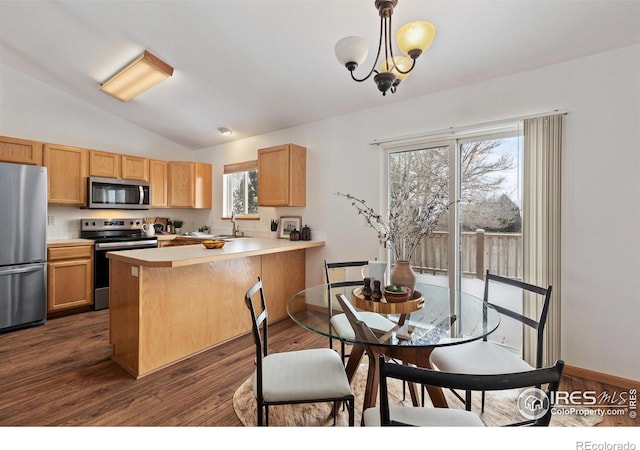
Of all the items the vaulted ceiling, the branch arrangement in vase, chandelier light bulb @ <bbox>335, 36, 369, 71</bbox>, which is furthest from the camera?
the branch arrangement in vase

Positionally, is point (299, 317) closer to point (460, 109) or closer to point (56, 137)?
point (460, 109)

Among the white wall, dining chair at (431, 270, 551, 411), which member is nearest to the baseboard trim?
the white wall

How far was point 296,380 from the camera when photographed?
145 cm

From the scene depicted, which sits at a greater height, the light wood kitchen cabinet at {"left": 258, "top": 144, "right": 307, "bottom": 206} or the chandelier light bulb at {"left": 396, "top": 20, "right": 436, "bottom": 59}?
the chandelier light bulb at {"left": 396, "top": 20, "right": 436, "bottom": 59}

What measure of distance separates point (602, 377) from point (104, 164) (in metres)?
5.86

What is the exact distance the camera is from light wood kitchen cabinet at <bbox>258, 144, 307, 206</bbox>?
12.5 feet

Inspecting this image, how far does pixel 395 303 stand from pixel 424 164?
6.31ft

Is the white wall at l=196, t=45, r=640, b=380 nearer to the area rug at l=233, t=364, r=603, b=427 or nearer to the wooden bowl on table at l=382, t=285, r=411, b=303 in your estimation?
the area rug at l=233, t=364, r=603, b=427

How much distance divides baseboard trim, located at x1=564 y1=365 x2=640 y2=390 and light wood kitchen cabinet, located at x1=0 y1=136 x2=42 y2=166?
231 inches

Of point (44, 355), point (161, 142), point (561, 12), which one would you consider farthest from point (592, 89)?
point (161, 142)

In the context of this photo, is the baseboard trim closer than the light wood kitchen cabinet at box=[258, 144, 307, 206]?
Yes

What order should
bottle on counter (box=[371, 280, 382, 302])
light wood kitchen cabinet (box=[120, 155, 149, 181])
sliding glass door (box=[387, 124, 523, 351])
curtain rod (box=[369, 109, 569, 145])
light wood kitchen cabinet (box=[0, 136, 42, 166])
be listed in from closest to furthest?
bottle on counter (box=[371, 280, 382, 302])
curtain rod (box=[369, 109, 569, 145])
sliding glass door (box=[387, 124, 523, 351])
light wood kitchen cabinet (box=[0, 136, 42, 166])
light wood kitchen cabinet (box=[120, 155, 149, 181])

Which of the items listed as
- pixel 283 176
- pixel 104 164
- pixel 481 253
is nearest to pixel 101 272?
pixel 104 164
